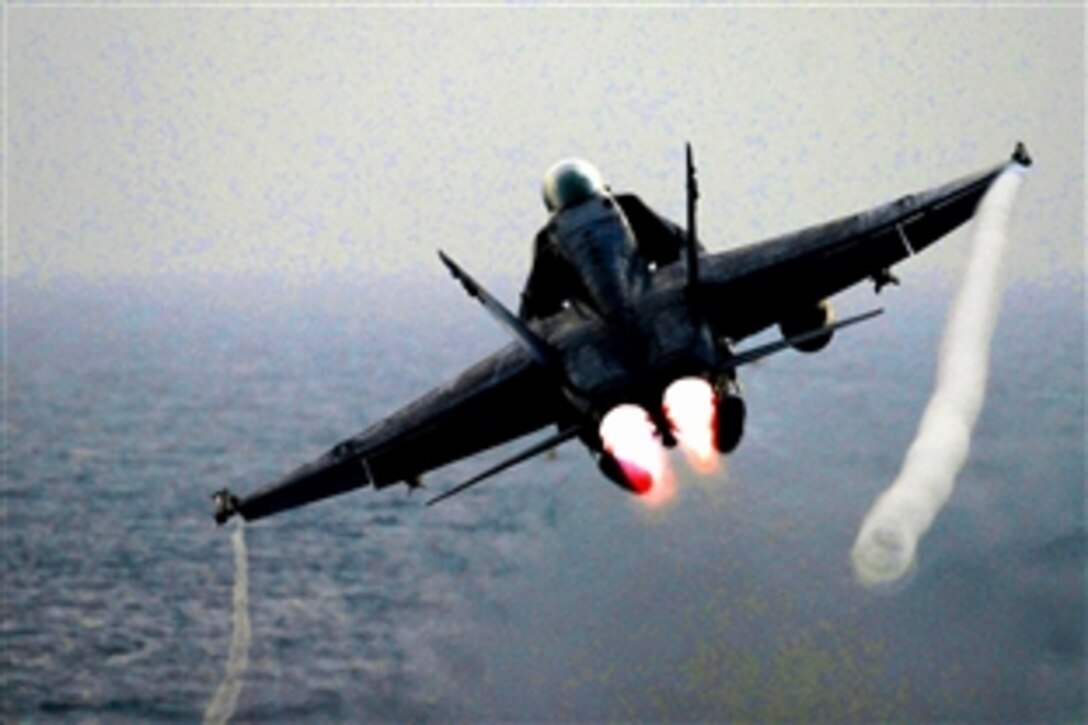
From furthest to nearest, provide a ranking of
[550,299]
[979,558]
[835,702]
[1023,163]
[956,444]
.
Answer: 1. [979,558]
2. [835,702]
3. [956,444]
4. [550,299]
5. [1023,163]

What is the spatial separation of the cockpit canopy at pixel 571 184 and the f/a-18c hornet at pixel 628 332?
0.06 meters

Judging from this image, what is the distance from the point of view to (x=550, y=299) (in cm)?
3019

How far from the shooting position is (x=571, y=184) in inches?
1223

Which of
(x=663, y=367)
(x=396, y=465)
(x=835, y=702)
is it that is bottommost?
(x=663, y=367)

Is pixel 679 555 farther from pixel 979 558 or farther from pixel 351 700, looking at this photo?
pixel 351 700

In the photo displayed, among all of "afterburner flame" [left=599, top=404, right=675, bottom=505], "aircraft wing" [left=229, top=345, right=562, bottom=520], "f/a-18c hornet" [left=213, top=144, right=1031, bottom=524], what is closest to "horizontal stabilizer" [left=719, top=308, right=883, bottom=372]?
"f/a-18c hornet" [left=213, top=144, right=1031, bottom=524]

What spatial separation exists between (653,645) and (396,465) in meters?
160

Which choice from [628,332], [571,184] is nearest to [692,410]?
[628,332]

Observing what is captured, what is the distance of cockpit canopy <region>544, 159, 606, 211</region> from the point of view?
1217 inches

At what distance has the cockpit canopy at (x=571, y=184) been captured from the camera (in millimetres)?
30922

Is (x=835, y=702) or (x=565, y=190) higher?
(x=835, y=702)

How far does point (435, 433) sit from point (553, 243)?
21.7 ft

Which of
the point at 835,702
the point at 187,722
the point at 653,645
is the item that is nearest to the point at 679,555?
the point at 653,645

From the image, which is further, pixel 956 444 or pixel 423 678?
pixel 423 678
